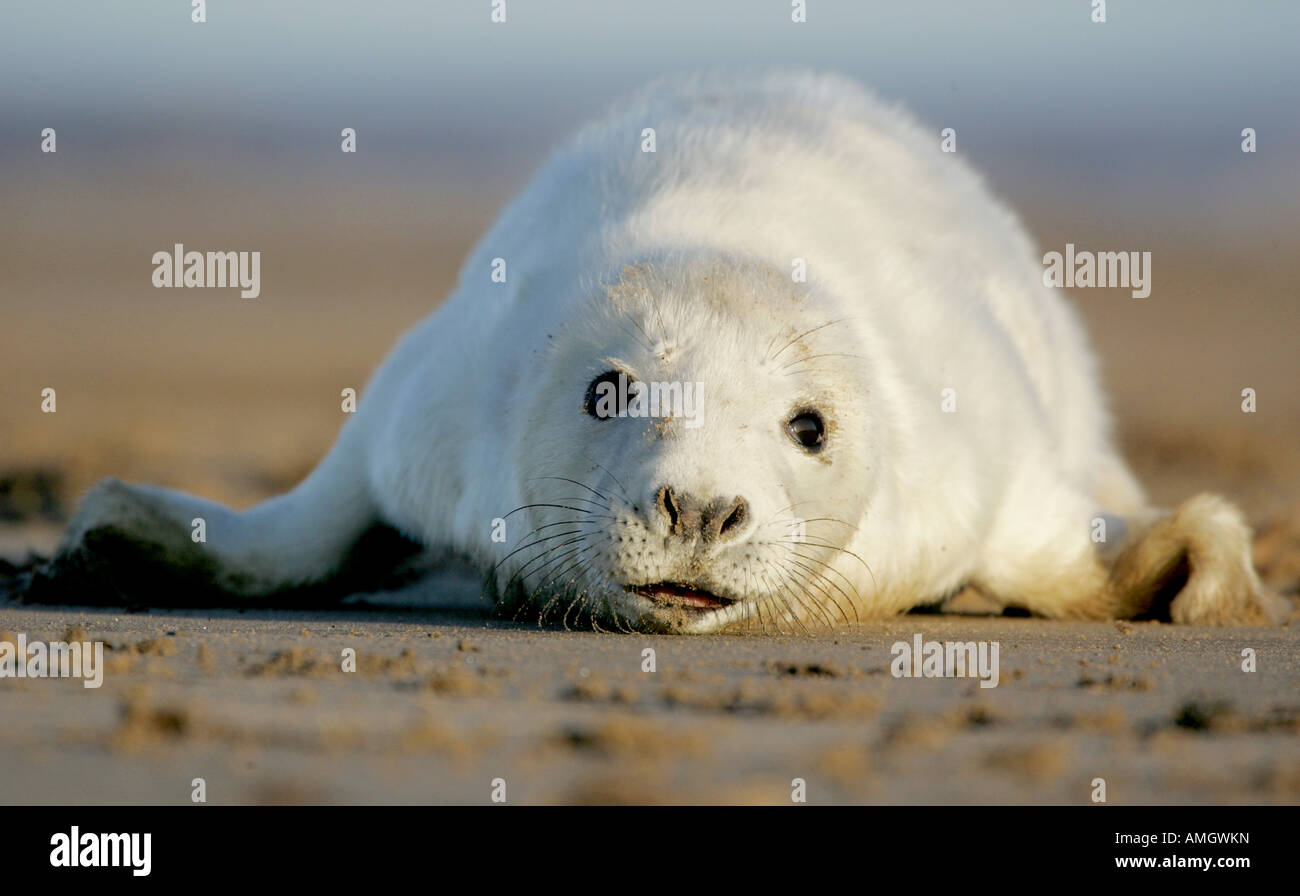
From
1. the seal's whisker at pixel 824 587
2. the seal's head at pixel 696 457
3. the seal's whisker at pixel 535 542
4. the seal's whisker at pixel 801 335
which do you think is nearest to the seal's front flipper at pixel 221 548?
the seal's whisker at pixel 535 542

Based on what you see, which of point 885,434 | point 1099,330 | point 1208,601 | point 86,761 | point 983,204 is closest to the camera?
point 86,761

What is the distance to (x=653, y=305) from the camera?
16.1 feet

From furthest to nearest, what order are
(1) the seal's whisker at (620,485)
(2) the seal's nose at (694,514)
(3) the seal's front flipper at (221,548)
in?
(3) the seal's front flipper at (221,548), (1) the seal's whisker at (620,485), (2) the seal's nose at (694,514)

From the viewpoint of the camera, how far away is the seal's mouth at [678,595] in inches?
181

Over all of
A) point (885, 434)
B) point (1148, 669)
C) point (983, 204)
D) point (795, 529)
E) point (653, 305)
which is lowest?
point (1148, 669)

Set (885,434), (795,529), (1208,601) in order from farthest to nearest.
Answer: (1208,601) < (885,434) < (795,529)

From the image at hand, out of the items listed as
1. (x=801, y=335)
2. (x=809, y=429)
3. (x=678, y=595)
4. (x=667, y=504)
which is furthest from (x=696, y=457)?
(x=801, y=335)

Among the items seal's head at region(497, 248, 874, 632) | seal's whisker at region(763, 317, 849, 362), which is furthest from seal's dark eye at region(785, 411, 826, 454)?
seal's whisker at region(763, 317, 849, 362)

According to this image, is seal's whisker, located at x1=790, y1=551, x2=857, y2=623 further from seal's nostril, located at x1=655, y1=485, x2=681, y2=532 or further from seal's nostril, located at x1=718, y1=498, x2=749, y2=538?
seal's nostril, located at x1=655, y1=485, x2=681, y2=532

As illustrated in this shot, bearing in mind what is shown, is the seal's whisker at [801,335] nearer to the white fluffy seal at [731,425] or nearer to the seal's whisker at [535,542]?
the white fluffy seal at [731,425]

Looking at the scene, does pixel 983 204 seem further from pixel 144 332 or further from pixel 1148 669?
pixel 144 332

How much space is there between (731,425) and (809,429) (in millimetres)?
361

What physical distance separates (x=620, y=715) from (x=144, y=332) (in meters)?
26.2
